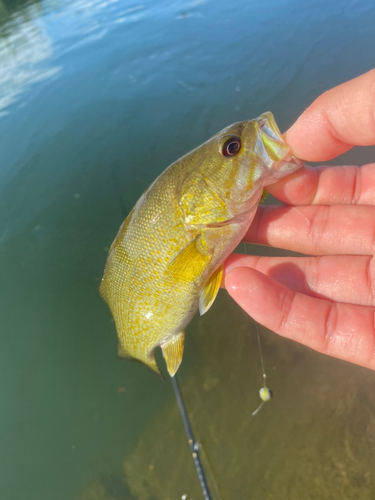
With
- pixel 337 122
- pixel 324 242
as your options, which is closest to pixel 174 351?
pixel 324 242

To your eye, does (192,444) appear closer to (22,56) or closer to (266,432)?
(266,432)

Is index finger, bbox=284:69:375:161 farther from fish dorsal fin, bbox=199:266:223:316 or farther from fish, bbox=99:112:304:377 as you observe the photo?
fish dorsal fin, bbox=199:266:223:316

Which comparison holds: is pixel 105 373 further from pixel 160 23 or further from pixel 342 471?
pixel 160 23

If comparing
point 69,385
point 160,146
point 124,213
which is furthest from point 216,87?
point 69,385

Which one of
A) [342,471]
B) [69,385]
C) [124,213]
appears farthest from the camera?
[124,213]

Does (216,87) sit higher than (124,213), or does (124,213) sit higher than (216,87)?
(216,87)

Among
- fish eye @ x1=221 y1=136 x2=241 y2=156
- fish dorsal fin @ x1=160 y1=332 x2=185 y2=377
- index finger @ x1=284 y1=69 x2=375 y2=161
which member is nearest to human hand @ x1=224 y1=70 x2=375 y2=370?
index finger @ x1=284 y1=69 x2=375 y2=161

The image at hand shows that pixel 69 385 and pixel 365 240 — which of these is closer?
pixel 365 240

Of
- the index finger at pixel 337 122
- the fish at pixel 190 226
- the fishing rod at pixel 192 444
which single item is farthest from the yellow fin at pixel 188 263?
the fishing rod at pixel 192 444
